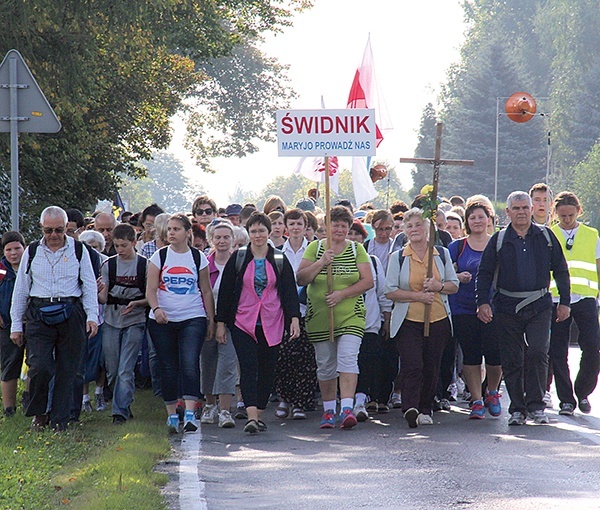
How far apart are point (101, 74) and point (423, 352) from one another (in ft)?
30.9

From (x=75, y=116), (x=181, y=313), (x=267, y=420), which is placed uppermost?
(x=75, y=116)

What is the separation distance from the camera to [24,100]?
12000 millimetres

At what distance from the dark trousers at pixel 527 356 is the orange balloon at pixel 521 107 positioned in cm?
1685

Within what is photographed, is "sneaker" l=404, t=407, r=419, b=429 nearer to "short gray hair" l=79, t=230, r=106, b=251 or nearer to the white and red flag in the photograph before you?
"short gray hair" l=79, t=230, r=106, b=251

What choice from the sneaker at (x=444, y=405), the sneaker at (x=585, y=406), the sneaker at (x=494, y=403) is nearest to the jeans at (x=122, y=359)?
the sneaker at (x=444, y=405)

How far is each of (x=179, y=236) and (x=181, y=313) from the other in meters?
0.64

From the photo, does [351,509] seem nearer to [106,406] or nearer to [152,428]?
[152,428]

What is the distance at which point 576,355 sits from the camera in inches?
725

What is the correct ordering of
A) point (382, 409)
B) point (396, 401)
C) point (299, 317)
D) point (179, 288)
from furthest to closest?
point (396, 401)
point (382, 409)
point (299, 317)
point (179, 288)

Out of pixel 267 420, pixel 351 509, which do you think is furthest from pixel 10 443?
pixel 351 509

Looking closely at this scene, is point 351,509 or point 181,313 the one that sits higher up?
point 181,313

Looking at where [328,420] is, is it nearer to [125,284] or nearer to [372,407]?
[372,407]

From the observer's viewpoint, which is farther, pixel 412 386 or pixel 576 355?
pixel 576 355

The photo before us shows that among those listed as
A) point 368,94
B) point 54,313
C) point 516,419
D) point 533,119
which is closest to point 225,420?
point 54,313
